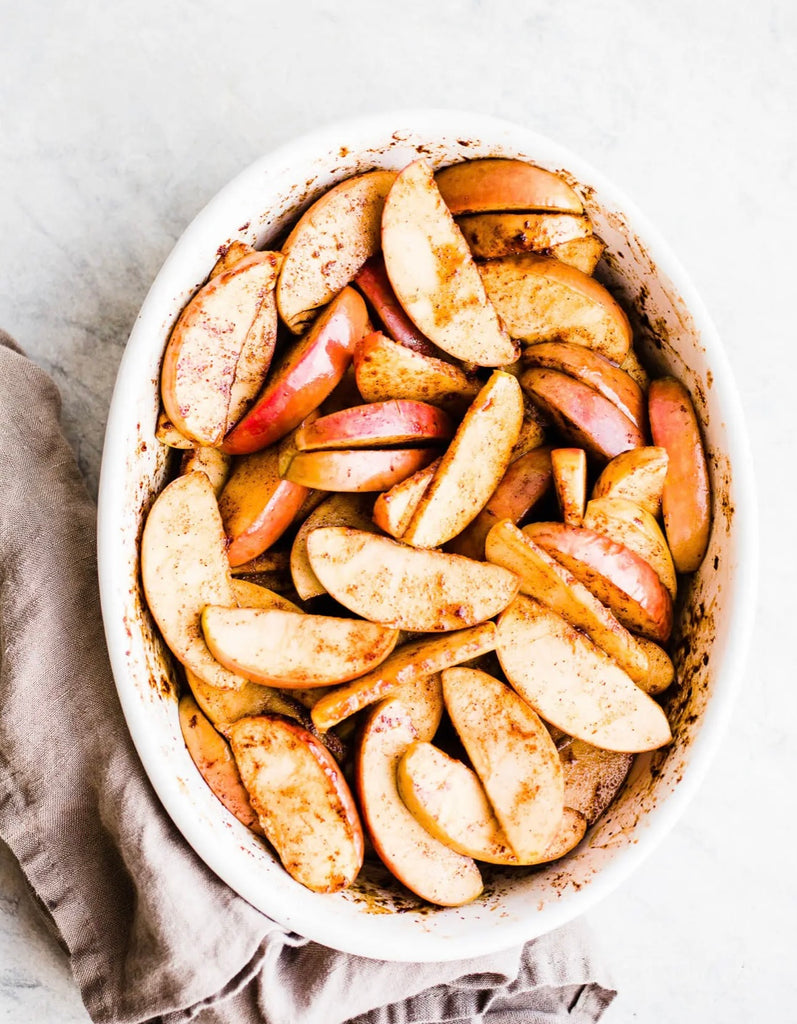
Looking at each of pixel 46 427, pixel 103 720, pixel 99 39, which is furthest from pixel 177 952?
pixel 99 39

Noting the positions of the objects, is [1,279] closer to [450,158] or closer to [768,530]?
[450,158]

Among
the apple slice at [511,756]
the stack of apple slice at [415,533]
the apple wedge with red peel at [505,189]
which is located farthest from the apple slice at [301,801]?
the apple wedge with red peel at [505,189]

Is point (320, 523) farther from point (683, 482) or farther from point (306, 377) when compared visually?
point (683, 482)

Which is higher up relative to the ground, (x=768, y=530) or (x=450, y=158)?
(x=450, y=158)

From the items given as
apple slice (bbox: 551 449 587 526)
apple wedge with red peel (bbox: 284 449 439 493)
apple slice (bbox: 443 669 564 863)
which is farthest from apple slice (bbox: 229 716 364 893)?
apple slice (bbox: 551 449 587 526)

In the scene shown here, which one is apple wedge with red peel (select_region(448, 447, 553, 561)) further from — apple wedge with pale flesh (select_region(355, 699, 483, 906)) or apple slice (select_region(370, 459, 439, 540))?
apple wedge with pale flesh (select_region(355, 699, 483, 906))

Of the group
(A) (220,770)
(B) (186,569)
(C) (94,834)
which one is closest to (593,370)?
(B) (186,569)
